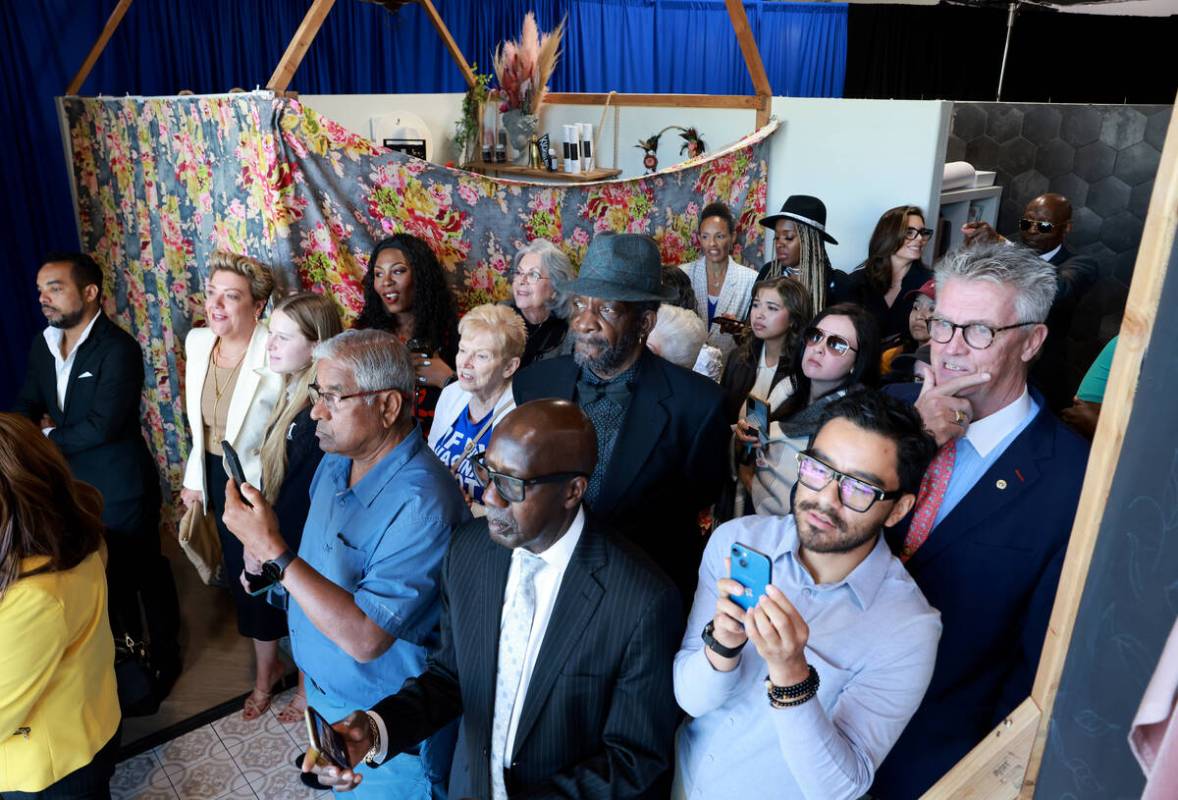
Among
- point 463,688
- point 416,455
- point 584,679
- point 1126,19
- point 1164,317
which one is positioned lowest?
point 463,688

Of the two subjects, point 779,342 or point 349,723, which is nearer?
point 349,723

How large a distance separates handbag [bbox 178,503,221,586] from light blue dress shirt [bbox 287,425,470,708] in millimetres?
1423

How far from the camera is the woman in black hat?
3965mm

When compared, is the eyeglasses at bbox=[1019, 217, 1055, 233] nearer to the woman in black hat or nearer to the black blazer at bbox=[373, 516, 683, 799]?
the woman in black hat

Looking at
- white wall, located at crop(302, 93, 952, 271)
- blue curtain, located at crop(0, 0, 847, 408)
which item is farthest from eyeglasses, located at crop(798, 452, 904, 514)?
blue curtain, located at crop(0, 0, 847, 408)

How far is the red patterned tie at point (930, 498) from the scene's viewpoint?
5.70ft

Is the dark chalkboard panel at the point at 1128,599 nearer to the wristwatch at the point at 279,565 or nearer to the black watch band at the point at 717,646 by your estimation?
the black watch band at the point at 717,646

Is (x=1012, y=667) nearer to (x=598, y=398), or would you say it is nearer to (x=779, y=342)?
(x=598, y=398)

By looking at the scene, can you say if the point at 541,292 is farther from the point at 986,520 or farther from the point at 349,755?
the point at 349,755

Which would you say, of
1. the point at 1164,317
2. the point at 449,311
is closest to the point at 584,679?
the point at 1164,317

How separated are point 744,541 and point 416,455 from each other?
0.82m

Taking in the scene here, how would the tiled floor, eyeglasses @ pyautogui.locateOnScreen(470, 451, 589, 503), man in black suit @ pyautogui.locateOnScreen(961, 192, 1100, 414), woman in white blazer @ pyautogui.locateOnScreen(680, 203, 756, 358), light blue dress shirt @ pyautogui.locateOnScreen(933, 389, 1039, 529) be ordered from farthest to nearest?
woman in white blazer @ pyautogui.locateOnScreen(680, 203, 756, 358), man in black suit @ pyautogui.locateOnScreen(961, 192, 1100, 414), the tiled floor, light blue dress shirt @ pyautogui.locateOnScreen(933, 389, 1039, 529), eyeglasses @ pyautogui.locateOnScreen(470, 451, 589, 503)

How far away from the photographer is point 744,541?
5.17 ft

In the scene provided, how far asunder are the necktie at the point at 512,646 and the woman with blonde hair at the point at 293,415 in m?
1.32
